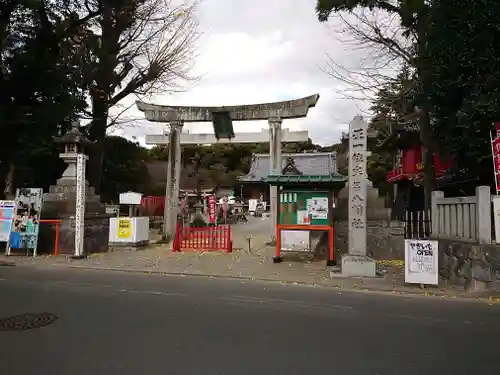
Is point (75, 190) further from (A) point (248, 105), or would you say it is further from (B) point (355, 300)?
(B) point (355, 300)

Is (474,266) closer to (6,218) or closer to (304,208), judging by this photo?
(304,208)

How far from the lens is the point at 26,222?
13.0 meters

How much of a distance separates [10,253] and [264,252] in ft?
27.6

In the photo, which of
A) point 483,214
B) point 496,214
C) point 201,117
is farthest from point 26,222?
point 496,214

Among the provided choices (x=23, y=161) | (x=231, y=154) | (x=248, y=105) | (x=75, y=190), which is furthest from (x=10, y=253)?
(x=231, y=154)

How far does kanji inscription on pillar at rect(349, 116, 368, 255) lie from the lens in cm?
998

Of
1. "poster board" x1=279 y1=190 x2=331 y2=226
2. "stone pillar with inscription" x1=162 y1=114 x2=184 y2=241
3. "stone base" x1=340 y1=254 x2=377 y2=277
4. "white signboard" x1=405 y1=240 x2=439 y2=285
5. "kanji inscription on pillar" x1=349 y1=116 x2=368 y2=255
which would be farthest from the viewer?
"stone pillar with inscription" x1=162 y1=114 x2=184 y2=241

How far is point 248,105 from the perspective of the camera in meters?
17.8

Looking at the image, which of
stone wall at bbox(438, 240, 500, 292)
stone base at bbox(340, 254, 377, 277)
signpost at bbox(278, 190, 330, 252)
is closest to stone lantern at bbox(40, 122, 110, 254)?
signpost at bbox(278, 190, 330, 252)

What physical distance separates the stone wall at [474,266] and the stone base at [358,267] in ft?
5.61

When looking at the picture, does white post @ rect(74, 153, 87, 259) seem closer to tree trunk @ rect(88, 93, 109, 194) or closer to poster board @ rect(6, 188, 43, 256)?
poster board @ rect(6, 188, 43, 256)

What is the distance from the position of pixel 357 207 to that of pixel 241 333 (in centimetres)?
579

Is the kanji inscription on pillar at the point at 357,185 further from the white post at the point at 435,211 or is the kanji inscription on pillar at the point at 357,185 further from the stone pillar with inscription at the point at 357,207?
the white post at the point at 435,211

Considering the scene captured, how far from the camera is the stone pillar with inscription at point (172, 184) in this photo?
58.2 ft
